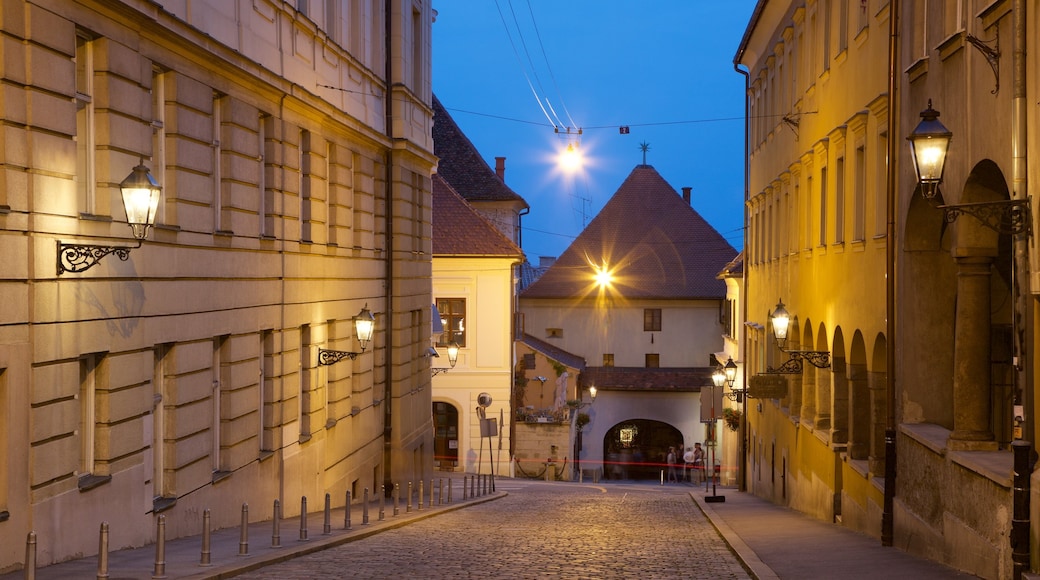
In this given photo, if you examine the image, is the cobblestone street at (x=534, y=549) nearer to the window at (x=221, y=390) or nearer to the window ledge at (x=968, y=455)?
the window at (x=221, y=390)

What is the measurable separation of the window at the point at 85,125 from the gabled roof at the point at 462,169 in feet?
142

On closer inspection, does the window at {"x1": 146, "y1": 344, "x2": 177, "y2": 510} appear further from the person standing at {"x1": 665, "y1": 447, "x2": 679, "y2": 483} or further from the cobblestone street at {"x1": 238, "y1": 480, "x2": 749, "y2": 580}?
the person standing at {"x1": 665, "y1": 447, "x2": 679, "y2": 483}

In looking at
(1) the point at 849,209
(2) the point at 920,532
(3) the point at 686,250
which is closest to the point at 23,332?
(2) the point at 920,532

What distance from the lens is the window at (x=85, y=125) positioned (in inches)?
484

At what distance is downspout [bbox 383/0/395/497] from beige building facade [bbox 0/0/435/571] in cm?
8

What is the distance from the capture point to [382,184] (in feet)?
89.5

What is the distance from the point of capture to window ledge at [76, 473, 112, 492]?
12.0 metres

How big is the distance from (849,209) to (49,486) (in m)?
14.6

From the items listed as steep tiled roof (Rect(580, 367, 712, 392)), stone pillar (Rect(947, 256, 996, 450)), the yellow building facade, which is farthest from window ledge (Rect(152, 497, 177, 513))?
steep tiled roof (Rect(580, 367, 712, 392))

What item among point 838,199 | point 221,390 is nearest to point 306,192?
point 221,390

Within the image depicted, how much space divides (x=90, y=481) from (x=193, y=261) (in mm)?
3744

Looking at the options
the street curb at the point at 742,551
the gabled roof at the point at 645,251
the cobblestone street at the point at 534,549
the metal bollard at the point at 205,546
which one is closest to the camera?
the metal bollard at the point at 205,546

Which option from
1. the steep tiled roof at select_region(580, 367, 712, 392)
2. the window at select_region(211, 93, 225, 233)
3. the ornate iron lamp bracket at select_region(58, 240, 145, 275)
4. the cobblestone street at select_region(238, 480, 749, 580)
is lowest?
the steep tiled roof at select_region(580, 367, 712, 392)

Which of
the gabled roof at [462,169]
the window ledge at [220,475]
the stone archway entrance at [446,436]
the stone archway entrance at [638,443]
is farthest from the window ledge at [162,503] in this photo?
the stone archway entrance at [638,443]
